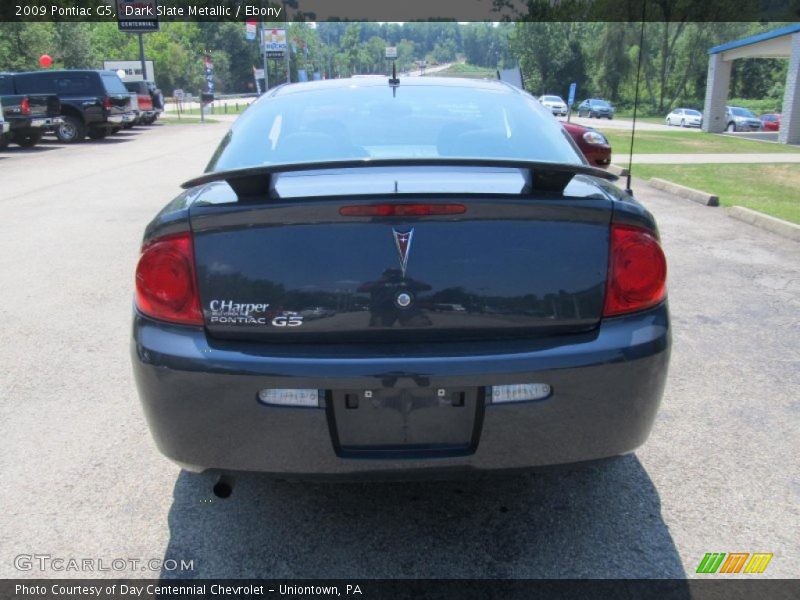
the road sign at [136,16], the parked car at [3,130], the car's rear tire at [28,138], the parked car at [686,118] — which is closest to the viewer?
the parked car at [3,130]

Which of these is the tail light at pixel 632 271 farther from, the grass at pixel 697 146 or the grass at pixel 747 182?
the grass at pixel 697 146

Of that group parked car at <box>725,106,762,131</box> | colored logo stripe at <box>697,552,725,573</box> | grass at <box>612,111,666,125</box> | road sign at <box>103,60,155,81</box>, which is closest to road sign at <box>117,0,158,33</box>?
road sign at <box>103,60,155,81</box>

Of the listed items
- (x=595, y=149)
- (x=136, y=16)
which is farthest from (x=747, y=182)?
(x=136, y=16)

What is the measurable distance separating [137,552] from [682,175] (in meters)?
13.6

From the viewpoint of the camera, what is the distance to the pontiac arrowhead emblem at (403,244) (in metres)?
2.30

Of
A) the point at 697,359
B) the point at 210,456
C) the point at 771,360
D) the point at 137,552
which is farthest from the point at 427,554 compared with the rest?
the point at 771,360

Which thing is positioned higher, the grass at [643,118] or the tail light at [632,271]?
the tail light at [632,271]

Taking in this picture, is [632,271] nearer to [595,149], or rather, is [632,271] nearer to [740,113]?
[595,149]

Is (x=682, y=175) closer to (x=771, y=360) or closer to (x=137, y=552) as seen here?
(x=771, y=360)

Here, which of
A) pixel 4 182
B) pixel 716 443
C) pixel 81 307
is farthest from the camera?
pixel 4 182

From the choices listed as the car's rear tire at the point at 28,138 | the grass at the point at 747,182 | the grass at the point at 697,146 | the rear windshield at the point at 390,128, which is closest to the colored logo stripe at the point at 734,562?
the rear windshield at the point at 390,128

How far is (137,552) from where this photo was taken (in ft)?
8.59

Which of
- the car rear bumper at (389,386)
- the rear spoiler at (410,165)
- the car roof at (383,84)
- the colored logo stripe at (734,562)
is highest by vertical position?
the car roof at (383,84)

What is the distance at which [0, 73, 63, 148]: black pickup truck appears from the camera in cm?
2091
